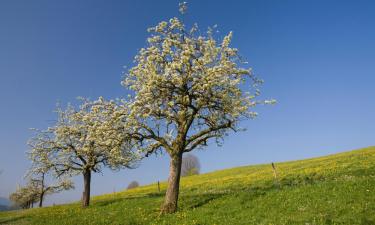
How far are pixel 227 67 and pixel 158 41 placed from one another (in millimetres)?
6122

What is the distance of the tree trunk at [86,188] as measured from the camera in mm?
43625

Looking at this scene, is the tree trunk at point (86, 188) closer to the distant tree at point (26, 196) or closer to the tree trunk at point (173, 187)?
the tree trunk at point (173, 187)

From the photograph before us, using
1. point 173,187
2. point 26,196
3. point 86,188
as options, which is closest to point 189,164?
point 26,196

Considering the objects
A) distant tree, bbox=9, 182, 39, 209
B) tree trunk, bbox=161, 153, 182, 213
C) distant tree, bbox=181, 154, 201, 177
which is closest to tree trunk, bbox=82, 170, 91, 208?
tree trunk, bbox=161, 153, 182, 213

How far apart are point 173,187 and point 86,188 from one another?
1980cm

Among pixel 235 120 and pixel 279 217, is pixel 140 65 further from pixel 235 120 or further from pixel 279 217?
pixel 279 217

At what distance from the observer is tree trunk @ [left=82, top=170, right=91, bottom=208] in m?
43.6

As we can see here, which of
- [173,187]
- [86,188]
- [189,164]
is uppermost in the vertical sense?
[189,164]

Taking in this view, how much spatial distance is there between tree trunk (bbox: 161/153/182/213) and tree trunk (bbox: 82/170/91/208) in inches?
747

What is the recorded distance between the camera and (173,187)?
28.0 m

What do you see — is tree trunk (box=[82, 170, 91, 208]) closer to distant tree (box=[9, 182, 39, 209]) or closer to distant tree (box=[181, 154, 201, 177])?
distant tree (box=[9, 182, 39, 209])

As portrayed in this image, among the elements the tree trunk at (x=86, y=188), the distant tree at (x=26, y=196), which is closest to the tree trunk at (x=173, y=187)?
the tree trunk at (x=86, y=188)

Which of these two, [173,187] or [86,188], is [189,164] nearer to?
[86,188]

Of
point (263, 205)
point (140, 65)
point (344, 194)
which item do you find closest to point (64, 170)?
point (140, 65)
